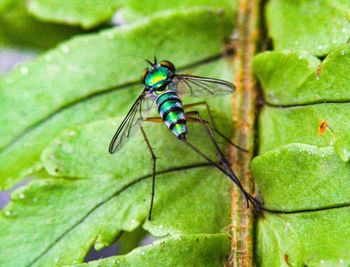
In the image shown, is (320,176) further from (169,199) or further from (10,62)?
(10,62)

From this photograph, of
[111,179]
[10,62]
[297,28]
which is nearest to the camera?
[111,179]

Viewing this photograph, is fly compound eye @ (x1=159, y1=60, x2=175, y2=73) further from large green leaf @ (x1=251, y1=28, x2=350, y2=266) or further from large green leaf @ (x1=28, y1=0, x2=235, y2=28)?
large green leaf @ (x1=251, y1=28, x2=350, y2=266)

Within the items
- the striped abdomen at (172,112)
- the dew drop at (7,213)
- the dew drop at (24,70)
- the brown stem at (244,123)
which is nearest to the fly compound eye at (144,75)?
the striped abdomen at (172,112)

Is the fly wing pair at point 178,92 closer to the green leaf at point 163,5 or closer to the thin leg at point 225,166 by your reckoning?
the thin leg at point 225,166

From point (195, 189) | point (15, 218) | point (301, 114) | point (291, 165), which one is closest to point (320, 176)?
point (291, 165)

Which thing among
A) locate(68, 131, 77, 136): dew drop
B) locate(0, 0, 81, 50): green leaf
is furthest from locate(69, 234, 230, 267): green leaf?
locate(0, 0, 81, 50): green leaf

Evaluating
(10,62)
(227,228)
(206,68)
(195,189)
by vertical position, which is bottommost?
(227,228)

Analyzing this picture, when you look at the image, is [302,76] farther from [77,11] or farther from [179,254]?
[77,11]
